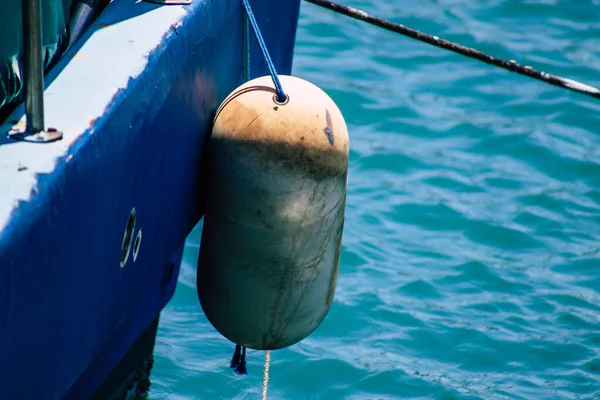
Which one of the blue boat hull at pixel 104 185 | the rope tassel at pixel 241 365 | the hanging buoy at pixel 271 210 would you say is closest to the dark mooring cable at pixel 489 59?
the blue boat hull at pixel 104 185

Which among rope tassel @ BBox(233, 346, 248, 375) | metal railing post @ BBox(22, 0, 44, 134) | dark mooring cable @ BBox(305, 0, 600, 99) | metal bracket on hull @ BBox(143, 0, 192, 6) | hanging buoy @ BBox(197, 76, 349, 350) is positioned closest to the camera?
metal railing post @ BBox(22, 0, 44, 134)

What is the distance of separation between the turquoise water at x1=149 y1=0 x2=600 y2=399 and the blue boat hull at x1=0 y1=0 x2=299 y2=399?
4.08 feet

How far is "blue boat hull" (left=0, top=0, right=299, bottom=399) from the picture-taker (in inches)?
84.4

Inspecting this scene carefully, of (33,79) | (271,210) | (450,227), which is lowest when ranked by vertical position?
(450,227)

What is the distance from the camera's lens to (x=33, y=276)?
84.5 inches

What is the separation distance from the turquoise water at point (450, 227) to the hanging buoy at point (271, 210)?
1.13 metres

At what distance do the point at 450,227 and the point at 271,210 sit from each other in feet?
9.44

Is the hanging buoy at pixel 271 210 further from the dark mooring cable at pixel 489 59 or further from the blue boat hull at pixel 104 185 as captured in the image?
the dark mooring cable at pixel 489 59

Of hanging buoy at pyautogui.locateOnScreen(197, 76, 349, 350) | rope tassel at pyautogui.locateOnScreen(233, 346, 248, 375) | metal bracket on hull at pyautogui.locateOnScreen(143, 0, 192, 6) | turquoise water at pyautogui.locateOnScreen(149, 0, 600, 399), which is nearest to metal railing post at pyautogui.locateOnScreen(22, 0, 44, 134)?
hanging buoy at pyautogui.locateOnScreen(197, 76, 349, 350)

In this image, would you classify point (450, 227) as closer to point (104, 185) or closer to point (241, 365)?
point (241, 365)

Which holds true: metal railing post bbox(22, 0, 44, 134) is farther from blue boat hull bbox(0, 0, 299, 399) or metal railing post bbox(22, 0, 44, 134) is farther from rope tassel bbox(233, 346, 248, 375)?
rope tassel bbox(233, 346, 248, 375)

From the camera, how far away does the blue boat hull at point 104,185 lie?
214cm

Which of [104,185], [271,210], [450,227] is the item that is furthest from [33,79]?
[450,227]

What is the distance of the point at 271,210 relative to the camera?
3.01 m
